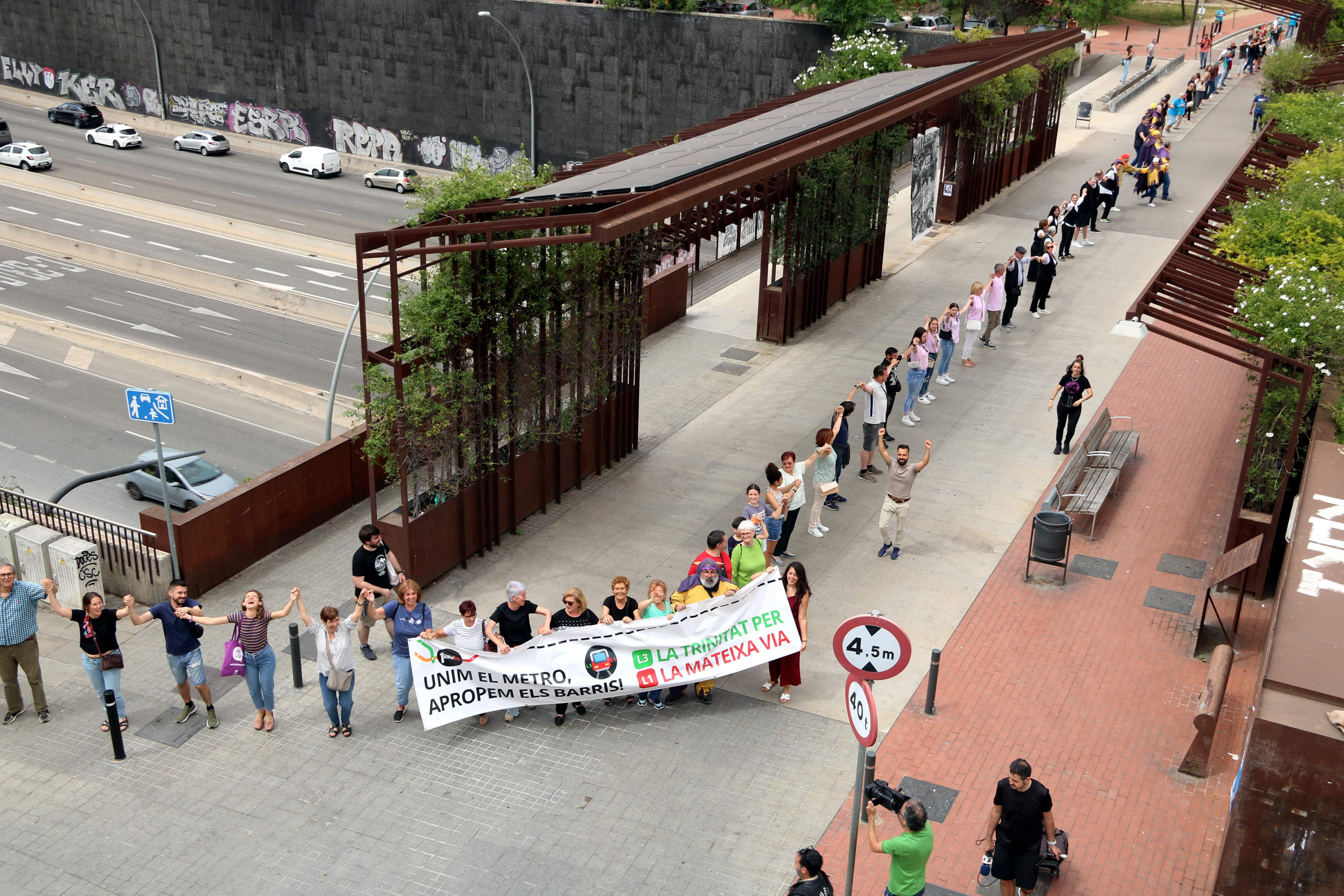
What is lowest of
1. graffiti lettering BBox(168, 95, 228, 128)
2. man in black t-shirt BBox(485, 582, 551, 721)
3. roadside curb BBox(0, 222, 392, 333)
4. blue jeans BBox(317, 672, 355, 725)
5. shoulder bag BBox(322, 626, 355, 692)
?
roadside curb BBox(0, 222, 392, 333)

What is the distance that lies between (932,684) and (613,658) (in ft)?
10.2

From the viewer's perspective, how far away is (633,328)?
56.2ft

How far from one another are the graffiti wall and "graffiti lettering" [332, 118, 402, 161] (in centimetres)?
3

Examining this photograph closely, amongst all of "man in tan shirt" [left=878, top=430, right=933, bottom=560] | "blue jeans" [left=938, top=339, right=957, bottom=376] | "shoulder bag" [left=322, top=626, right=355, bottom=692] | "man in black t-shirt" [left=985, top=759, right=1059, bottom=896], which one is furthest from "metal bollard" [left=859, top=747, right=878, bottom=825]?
→ "blue jeans" [left=938, top=339, right=957, bottom=376]

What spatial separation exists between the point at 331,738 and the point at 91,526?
500 centimetres

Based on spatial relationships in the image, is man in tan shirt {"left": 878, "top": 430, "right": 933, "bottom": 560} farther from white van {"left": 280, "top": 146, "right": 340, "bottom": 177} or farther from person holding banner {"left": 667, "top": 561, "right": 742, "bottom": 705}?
white van {"left": 280, "top": 146, "right": 340, "bottom": 177}

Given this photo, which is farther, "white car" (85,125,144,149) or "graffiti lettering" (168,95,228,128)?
"graffiti lettering" (168,95,228,128)

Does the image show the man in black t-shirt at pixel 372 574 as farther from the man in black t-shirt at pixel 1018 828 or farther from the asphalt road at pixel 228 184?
the asphalt road at pixel 228 184

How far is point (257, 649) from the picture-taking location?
11469 mm

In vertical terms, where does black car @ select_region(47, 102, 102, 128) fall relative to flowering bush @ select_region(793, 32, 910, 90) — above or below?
below

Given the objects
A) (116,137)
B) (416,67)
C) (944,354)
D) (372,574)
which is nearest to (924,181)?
(944,354)

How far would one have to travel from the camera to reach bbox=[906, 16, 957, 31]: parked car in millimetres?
55844

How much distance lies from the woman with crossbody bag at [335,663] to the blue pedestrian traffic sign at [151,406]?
10.6ft

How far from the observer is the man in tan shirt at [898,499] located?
14.6 m
